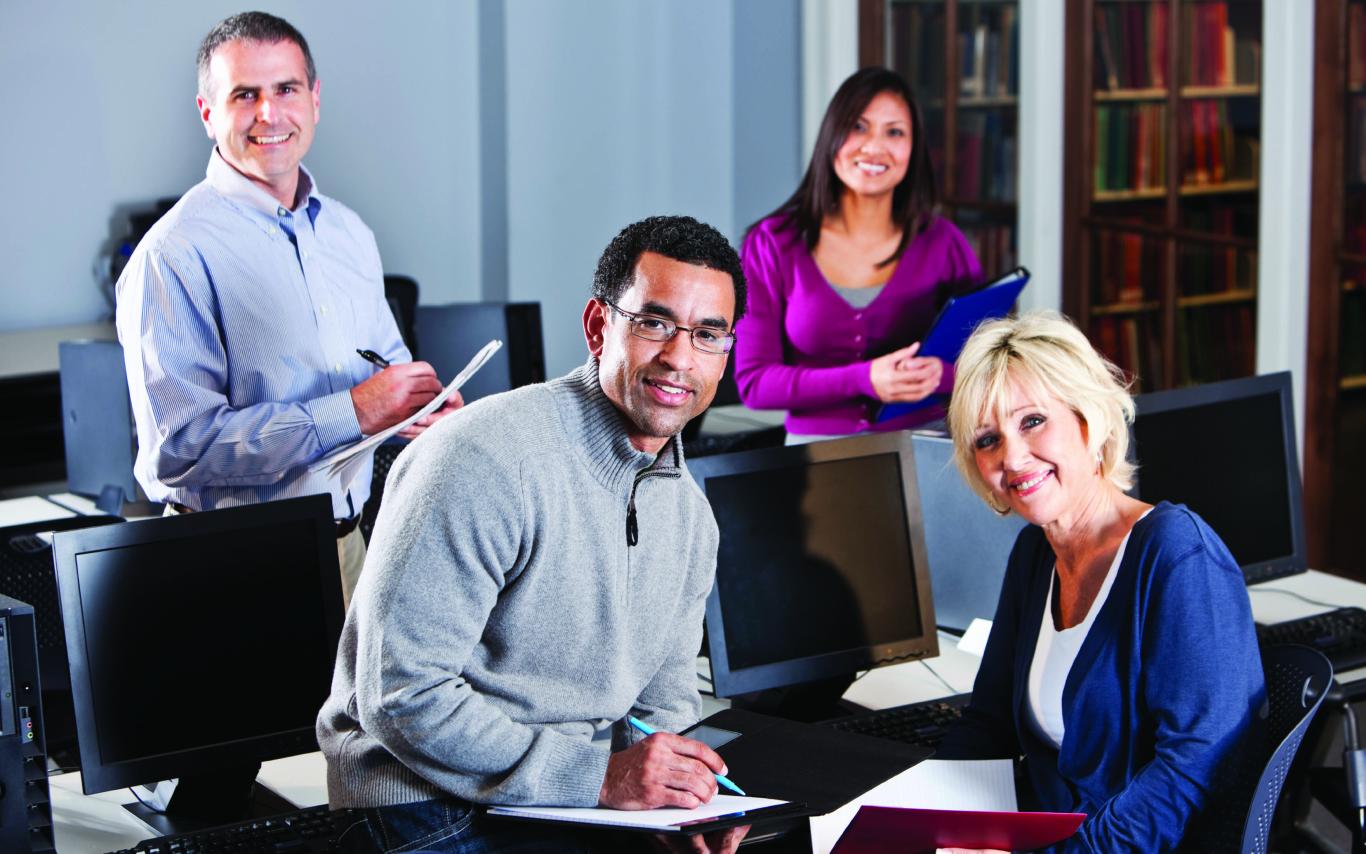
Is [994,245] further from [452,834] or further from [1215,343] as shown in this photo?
[452,834]

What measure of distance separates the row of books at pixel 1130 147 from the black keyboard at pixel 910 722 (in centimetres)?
253

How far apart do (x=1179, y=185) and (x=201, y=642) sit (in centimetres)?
326

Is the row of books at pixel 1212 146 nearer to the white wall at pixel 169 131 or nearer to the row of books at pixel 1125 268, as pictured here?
the row of books at pixel 1125 268

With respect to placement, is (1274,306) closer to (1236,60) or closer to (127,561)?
(1236,60)

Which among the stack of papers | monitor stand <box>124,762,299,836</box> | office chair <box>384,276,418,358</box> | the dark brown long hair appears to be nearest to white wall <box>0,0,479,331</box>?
office chair <box>384,276,418,358</box>

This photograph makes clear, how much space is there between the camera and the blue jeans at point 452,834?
5.65 ft

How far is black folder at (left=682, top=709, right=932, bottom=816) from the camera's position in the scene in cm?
183

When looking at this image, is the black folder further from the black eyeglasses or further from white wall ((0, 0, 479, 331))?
white wall ((0, 0, 479, 331))

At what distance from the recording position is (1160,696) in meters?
1.81

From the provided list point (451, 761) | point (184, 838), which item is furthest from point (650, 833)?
point (184, 838)

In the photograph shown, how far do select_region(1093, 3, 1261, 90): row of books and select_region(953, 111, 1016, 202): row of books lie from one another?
0.43m

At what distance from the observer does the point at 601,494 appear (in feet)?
5.90

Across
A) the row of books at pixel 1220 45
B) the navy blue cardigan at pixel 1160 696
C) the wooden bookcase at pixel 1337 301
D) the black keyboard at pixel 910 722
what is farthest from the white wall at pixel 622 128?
the navy blue cardigan at pixel 1160 696

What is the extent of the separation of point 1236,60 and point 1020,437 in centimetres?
249
